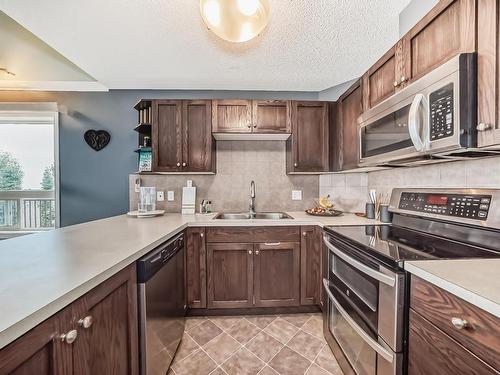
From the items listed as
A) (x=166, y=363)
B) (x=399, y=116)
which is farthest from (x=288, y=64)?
(x=166, y=363)

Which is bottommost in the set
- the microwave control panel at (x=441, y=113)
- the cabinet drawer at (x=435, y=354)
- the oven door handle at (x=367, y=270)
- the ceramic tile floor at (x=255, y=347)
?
the ceramic tile floor at (x=255, y=347)

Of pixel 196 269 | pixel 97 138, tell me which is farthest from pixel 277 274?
pixel 97 138

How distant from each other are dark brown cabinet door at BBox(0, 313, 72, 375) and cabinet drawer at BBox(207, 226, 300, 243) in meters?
1.45

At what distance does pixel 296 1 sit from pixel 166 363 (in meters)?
2.45

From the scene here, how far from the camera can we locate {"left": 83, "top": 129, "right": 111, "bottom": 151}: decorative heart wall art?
9.68ft

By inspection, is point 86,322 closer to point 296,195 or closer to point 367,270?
point 367,270

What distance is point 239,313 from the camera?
Answer: 2182 mm

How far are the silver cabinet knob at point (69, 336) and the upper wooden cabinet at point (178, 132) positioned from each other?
1838mm

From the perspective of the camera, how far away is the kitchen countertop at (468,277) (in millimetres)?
611

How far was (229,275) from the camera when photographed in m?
2.14

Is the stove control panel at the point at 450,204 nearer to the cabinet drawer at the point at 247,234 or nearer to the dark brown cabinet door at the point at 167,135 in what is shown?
the cabinet drawer at the point at 247,234

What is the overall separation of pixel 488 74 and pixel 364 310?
1.15 m

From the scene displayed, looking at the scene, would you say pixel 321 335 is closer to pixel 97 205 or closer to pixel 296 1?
pixel 296 1

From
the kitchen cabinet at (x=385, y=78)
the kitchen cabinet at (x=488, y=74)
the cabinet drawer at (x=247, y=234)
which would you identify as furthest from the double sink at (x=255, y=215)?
the kitchen cabinet at (x=488, y=74)
